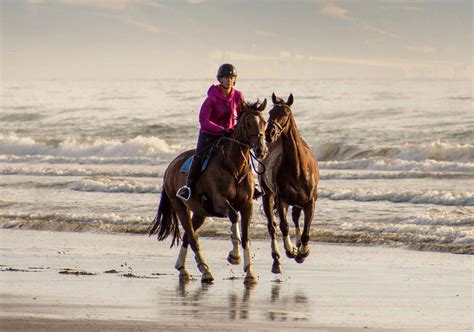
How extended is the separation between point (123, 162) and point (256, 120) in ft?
92.0

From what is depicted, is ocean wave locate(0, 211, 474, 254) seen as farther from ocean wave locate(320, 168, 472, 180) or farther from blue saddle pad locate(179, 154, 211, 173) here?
ocean wave locate(320, 168, 472, 180)

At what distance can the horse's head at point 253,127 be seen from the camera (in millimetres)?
13781

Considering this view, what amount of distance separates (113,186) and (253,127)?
590 inches

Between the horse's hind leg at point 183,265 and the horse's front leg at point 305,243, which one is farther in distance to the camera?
the horse's front leg at point 305,243

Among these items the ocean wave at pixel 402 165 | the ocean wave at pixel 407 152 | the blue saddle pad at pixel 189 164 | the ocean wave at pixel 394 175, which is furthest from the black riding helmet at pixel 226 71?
the ocean wave at pixel 407 152

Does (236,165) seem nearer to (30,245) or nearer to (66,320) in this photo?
(66,320)

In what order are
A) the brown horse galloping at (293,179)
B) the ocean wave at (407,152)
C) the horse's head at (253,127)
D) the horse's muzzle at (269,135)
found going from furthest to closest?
the ocean wave at (407,152), the brown horse galloping at (293,179), the horse's muzzle at (269,135), the horse's head at (253,127)

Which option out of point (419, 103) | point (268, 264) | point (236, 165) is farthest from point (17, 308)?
point (419, 103)

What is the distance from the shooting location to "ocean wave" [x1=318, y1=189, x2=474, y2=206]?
938 inches

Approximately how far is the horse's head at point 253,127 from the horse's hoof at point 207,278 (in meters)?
1.63

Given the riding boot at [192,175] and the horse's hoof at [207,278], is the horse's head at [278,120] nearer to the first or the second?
the riding boot at [192,175]

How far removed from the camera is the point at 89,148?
49.0 m

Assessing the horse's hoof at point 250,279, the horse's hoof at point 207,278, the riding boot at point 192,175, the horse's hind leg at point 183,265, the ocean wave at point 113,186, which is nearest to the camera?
the horse's hoof at point 250,279

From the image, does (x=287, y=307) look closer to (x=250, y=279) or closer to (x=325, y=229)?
(x=250, y=279)
